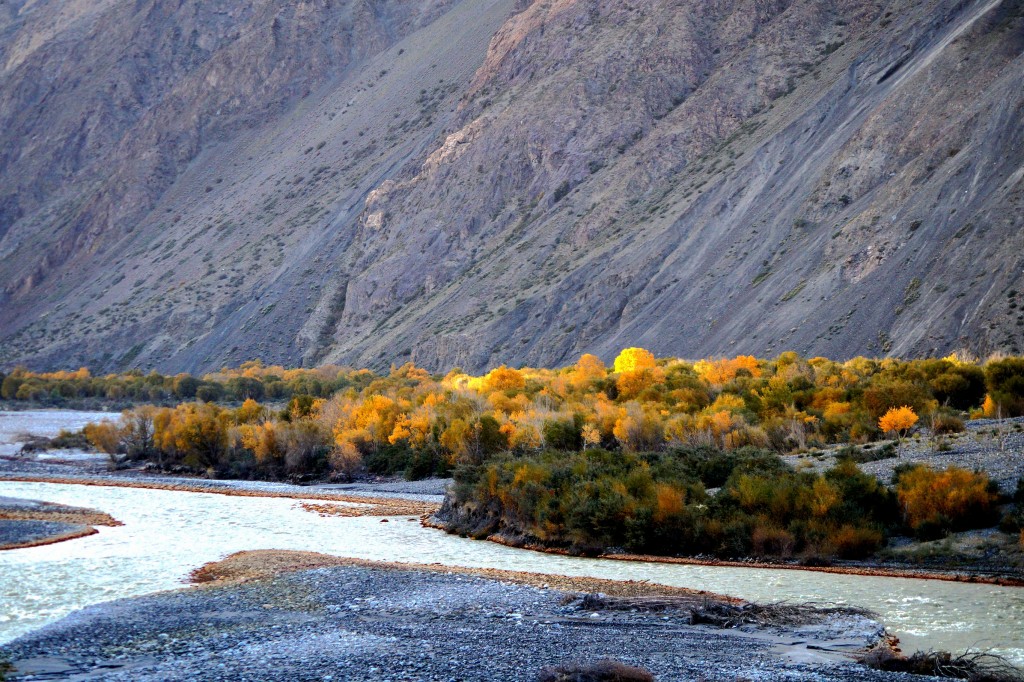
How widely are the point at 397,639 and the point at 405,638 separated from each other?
0.12 metres

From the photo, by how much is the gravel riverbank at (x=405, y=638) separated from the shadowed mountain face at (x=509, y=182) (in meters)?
29.8

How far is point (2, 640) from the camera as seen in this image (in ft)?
50.3

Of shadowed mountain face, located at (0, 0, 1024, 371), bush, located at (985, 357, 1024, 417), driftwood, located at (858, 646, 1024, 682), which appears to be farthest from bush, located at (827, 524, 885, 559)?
shadowed mountain face, located at (0, 0, 1024, 371)

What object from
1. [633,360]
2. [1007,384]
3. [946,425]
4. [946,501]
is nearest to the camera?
[946,501]

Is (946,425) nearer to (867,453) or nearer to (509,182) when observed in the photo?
(867,453)

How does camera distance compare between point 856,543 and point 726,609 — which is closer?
point 726,609

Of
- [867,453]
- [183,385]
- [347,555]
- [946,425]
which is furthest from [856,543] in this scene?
[183,385]

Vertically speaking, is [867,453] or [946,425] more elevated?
A: [946,425]

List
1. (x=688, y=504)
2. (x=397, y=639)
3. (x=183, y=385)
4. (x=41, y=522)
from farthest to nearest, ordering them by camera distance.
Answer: (x=183, y=385) < (x=41, y=522) < (x=688, y=504) < (x=397, y=639)

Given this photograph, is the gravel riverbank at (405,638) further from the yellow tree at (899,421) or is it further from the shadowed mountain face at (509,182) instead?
the shadowed mountain face at (509,182)

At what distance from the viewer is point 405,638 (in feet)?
48.5

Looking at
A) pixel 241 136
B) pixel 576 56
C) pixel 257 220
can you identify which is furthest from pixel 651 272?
pixel 241 136

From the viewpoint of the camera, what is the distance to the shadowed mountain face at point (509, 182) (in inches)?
2106

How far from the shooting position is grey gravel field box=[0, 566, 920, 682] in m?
12.9
